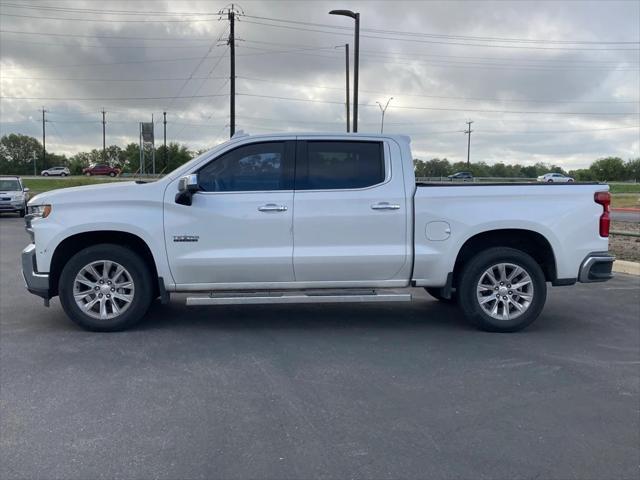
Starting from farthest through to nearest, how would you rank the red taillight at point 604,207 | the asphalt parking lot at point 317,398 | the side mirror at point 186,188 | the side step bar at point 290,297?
1. the red taillight at point 604,207
2. the side step bar at point 290,297
3. the side mirror at point 186,188
4. the asphalt parking lot at point 317,398

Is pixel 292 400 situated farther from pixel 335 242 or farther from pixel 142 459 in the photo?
pixel 335 242

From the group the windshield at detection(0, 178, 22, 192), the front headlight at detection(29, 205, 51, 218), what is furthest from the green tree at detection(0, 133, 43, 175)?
the front headlight at detection(29, 205, 51, 218)

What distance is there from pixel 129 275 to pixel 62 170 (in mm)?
81099

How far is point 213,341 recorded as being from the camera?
5809mm

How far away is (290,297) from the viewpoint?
6.00 meters

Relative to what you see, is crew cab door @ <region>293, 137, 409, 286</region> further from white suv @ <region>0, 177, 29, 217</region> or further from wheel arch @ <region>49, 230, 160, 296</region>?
white suv @ <region>0, 177, 29, 217</region>

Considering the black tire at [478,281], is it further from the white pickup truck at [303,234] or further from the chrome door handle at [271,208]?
the chrome door handle at [271,208]

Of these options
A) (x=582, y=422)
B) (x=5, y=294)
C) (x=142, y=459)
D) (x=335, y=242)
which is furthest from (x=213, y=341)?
(x=5, y=294)

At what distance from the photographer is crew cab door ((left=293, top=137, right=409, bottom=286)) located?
238 inches

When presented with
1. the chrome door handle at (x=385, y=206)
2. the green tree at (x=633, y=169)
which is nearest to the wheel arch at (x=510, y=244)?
the chrome door handle at (x=385, y=206)

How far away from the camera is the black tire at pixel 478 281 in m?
6.22

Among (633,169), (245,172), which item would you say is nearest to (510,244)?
(245,172)

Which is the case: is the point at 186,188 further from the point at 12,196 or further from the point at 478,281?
the point at 12,196

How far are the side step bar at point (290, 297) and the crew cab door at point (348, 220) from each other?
0.14 meters
